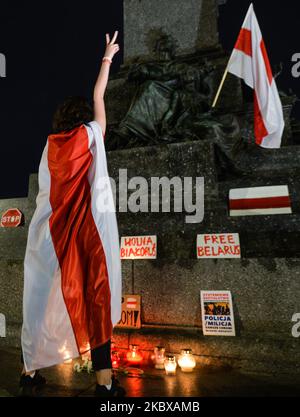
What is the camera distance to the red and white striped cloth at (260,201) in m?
3.93

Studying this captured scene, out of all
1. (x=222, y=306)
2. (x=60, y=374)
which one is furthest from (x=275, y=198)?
(x=60, y=374)

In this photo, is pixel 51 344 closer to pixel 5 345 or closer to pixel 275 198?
pixel 5 345

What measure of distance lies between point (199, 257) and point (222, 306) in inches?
22.0

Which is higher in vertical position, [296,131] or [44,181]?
[296,131]

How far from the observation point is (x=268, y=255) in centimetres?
353

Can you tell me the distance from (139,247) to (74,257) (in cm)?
153

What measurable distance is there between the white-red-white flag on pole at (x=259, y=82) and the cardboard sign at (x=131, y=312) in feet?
8.45

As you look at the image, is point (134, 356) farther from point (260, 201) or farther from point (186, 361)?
point (260, 201)

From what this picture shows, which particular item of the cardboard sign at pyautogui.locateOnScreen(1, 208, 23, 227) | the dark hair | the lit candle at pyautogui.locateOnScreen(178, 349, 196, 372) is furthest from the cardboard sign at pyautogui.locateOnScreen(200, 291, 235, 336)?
the cardboard sign at pyautogui.locateOnScreen(1, 208, 23, 227)

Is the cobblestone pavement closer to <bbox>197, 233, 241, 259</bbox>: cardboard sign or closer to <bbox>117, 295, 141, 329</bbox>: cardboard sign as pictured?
<bbox>117, 295, 141, 329</bbox>: cardboard sign

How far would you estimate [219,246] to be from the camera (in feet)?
12.1

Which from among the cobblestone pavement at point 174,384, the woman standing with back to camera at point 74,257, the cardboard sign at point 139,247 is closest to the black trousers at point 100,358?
the woman standing with back to camera at point 74,257

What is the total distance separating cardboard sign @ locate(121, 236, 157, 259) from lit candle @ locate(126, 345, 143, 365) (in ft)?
3.20

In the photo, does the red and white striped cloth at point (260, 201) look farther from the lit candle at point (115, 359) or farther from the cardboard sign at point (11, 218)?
the cardboard sign at point (11, 218)
